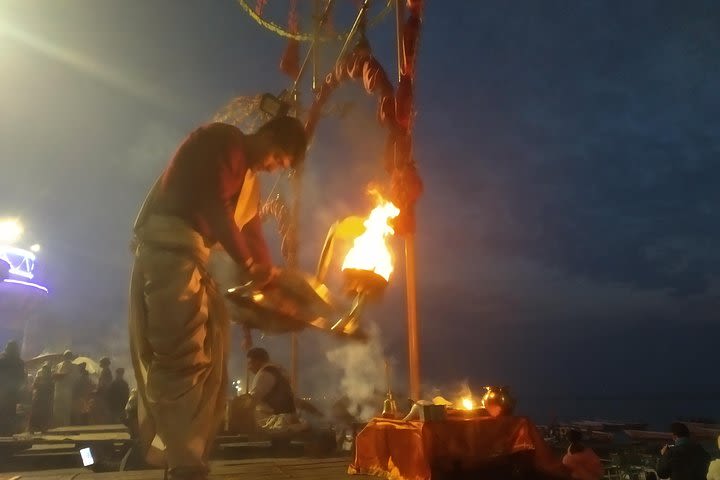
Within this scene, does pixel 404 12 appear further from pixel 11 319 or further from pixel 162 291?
pixel 11 319

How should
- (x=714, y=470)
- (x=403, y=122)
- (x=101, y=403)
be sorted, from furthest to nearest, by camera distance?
(x=101, y=403) < (x=403, y=122) < (x=714, y=470)

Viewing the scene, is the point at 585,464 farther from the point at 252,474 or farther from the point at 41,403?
the point at 41,403

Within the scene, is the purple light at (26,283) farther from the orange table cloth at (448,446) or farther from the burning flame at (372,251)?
the burning flame at (372,251)

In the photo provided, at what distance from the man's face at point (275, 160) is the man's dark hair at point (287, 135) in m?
0.03

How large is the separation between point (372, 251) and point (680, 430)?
773cm

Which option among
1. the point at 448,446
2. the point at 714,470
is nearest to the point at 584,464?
the point at 714,470

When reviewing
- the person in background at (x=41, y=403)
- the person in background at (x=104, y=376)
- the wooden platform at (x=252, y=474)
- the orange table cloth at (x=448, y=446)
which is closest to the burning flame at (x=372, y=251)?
the orange table cloth at (x=448, y=446)

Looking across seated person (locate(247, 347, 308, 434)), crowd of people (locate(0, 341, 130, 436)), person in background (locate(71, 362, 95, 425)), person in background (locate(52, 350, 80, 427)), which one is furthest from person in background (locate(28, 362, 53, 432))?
seated person (locate(247, 347, 308, 434))

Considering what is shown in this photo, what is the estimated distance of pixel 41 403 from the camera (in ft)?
34.0

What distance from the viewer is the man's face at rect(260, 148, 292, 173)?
287 centimetres

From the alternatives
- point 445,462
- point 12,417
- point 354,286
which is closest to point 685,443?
point 445,462

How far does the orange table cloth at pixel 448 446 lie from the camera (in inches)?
181

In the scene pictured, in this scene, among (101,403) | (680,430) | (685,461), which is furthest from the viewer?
(101,403)

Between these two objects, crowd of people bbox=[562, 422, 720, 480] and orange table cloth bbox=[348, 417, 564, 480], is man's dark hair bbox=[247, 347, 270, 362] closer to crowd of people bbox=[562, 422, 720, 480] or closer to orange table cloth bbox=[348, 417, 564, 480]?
orange table cloth bbox=[348, 417, 564, 480]
